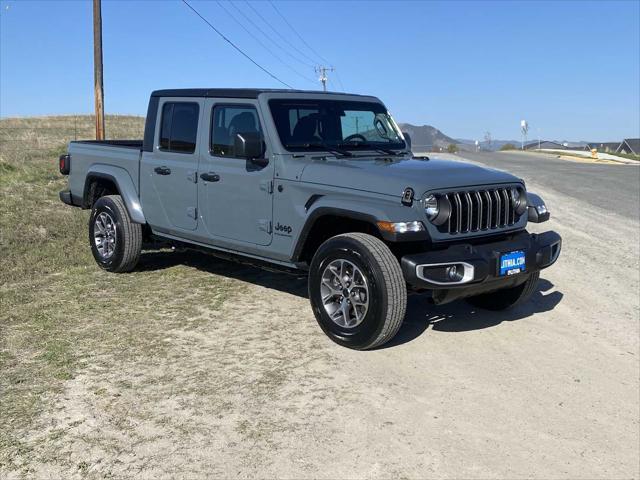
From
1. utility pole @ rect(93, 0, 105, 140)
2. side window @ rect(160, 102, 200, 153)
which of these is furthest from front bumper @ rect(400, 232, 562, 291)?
utility pole @ rect(93, 0, 105, 140)

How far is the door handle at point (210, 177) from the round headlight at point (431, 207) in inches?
84.3

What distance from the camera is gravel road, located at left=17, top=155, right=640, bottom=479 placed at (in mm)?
3355

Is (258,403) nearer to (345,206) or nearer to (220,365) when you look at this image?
(220,365)

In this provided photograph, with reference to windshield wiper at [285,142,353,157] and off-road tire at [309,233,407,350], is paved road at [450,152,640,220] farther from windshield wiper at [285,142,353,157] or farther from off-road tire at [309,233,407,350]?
off-road tire at [309,233,407,350]

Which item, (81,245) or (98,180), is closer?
(98,180)

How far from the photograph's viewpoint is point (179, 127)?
647 cm

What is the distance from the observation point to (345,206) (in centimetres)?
482

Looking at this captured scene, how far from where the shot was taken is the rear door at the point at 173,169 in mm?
6250

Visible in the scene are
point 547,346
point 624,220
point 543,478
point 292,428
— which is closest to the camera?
point 543,478

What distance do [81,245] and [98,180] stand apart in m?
1.42

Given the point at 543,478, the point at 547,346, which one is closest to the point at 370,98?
the point at 547,346

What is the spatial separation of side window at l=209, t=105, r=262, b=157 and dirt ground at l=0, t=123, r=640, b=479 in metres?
1.46

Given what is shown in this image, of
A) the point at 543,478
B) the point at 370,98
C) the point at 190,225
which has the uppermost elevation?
the point at 370,98

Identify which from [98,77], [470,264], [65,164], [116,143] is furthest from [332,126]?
[98,77]
